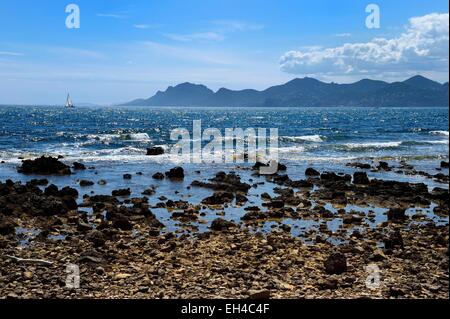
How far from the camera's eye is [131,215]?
1453 cm

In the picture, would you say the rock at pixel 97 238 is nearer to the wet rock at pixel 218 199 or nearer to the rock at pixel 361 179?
the wet rock at pixel 218 199

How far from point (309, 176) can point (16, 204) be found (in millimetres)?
14804

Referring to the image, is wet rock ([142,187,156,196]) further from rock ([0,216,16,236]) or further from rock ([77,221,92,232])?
rock ([0,216,16,236])

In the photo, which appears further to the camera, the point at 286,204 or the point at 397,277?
the point at 286,204

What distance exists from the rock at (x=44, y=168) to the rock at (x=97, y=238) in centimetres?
1482

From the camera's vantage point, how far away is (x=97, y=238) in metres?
11.2

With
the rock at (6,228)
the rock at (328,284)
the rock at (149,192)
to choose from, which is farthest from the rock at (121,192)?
the rock at (328,284)

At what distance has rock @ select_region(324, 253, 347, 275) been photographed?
896 centimetres

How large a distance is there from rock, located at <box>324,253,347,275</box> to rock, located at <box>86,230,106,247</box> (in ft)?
17.4

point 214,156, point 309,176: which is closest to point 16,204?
point 309,176

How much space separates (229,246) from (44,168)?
59.0 feet

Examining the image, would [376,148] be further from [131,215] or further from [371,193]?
[131,215]

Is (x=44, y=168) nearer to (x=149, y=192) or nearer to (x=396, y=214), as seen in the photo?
(x=149, y=192)

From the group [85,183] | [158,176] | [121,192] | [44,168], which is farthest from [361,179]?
[44,168]
